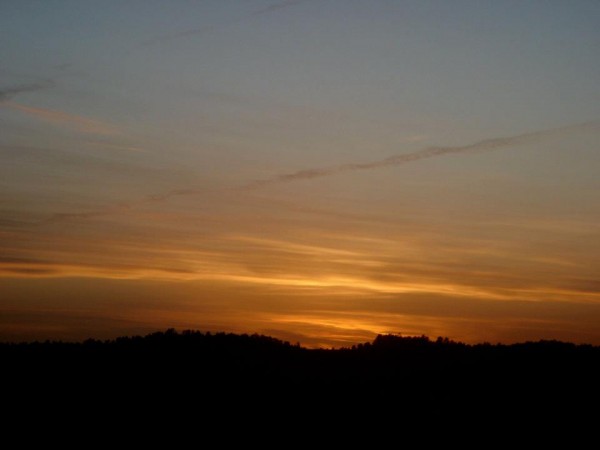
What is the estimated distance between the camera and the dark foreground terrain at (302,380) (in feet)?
87.1

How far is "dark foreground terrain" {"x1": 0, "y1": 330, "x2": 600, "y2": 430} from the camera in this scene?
87.1 ft

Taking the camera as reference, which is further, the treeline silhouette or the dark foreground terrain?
the treeline silhouette

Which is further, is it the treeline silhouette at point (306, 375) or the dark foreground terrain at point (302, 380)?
the treeline silhouette at point (306, 375)

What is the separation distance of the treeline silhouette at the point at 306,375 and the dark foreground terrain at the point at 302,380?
36 mm

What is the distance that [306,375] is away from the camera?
30.3 m

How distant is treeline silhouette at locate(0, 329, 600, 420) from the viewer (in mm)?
27016

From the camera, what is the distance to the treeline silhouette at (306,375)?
27.0 m

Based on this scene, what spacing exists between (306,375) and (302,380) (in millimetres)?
780

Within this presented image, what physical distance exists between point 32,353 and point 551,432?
721 inches

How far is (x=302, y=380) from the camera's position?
2956cm

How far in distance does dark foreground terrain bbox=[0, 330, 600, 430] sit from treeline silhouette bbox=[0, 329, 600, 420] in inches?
1.4

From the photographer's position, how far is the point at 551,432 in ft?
82.3

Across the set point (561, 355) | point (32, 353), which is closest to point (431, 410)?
point (561, 355)

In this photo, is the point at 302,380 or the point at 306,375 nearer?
the point at 302,380
